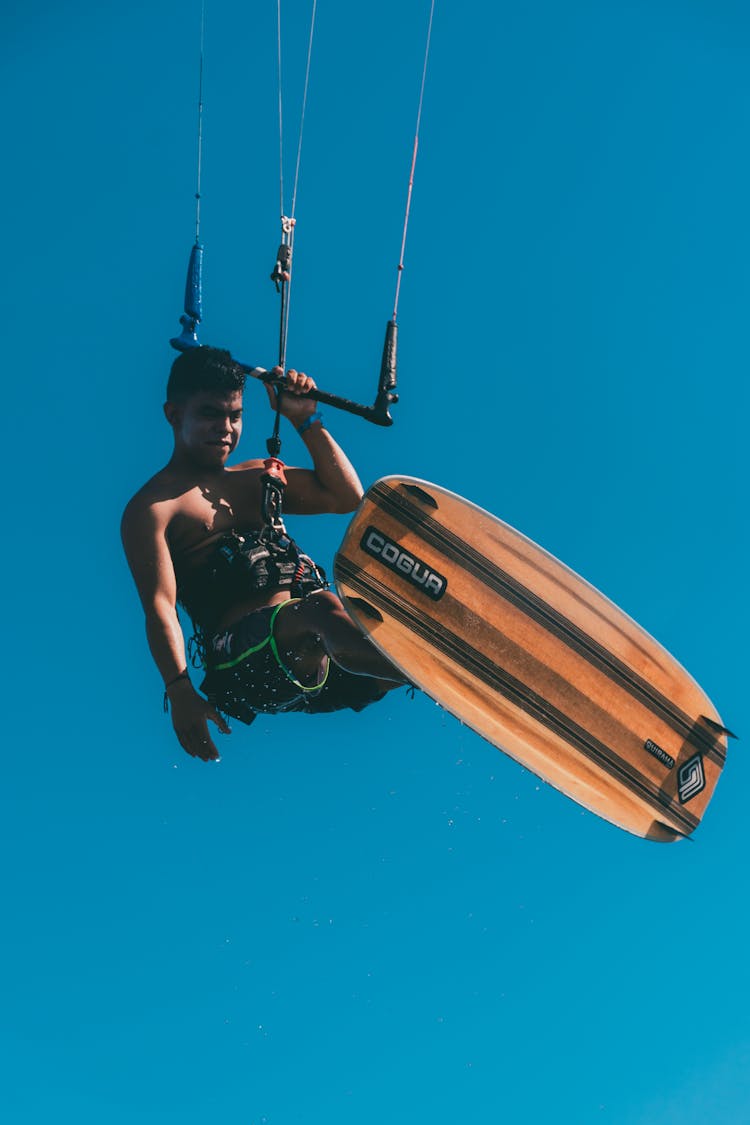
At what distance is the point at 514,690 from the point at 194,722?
6.09 ft

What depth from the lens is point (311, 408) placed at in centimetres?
516

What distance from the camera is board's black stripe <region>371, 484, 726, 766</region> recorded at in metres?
5.57

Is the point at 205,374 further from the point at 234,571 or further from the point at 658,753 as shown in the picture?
the point at 658,753

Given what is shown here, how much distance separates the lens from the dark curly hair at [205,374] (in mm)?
5227

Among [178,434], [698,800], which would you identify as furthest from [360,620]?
[698,800]

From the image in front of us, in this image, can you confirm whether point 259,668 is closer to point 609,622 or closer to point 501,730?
point 501,730

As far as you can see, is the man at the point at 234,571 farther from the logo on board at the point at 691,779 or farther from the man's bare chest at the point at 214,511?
the logo on board at the point at 691,779

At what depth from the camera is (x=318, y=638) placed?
15.9ft

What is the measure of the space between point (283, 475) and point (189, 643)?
3.11 ft

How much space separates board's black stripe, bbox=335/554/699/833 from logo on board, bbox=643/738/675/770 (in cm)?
15

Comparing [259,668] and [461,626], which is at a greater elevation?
[461,626]

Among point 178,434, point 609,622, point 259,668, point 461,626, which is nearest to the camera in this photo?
point 259,668

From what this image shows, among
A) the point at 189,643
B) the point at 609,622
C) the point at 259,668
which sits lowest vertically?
the point at 259,668

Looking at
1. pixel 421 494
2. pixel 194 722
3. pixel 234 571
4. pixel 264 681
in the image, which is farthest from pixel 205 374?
pixel 194 722
